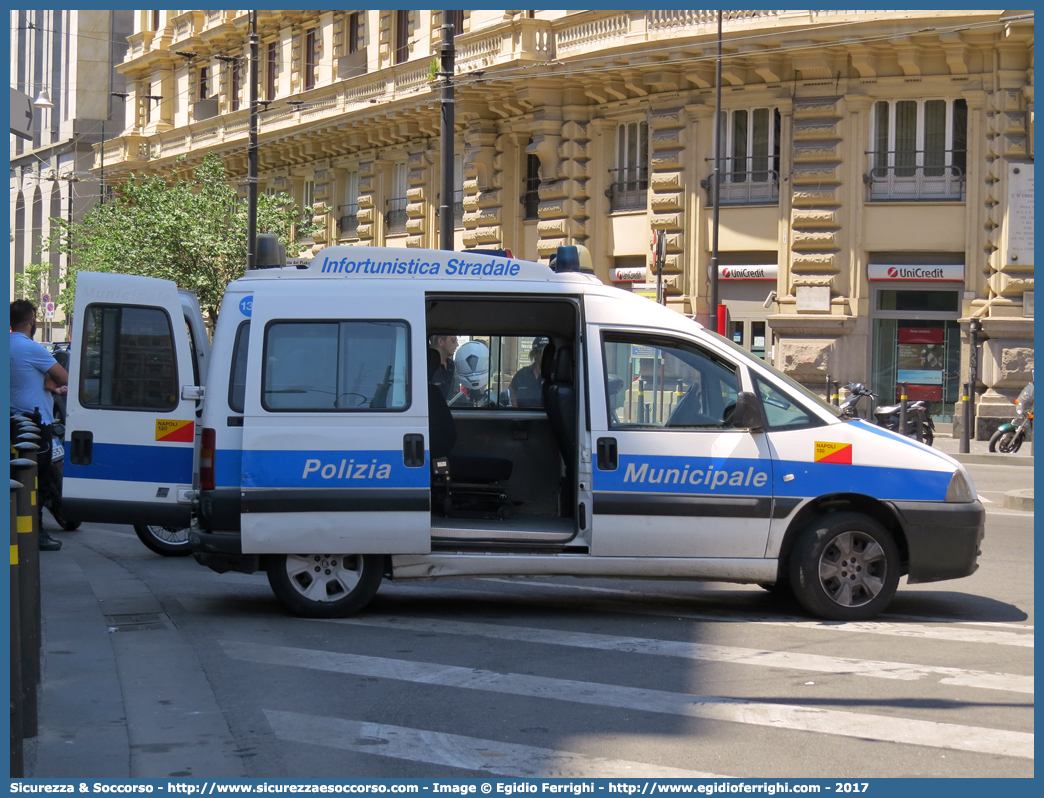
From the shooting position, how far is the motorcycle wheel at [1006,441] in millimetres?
21469

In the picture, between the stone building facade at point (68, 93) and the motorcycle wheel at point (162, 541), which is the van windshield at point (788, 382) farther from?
the stone building facade at point (68, 93)

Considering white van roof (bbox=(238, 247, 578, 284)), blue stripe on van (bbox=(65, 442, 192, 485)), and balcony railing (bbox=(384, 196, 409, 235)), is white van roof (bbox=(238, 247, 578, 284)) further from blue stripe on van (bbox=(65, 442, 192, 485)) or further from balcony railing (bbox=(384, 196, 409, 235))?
balcony railing (bbox=(384, 196, 409, 235))

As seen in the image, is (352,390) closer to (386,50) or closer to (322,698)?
(322,698)

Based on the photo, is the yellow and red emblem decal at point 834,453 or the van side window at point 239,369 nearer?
the yellow and red emblem decal at point 834,453

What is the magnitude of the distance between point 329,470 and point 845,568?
3229mm

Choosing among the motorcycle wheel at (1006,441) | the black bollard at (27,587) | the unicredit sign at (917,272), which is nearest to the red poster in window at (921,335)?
the unicredit sign at (917,272)

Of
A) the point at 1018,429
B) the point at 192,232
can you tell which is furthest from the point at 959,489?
the point at 192,232

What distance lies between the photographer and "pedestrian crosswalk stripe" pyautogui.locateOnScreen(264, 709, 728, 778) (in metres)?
4.91

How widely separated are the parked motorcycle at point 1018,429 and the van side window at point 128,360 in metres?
16.1

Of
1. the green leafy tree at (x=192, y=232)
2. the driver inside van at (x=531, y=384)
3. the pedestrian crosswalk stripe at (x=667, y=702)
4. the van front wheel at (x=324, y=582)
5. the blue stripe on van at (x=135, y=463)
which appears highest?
the green leafy tree at (x=192, y=232)

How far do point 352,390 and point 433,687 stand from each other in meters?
2.28

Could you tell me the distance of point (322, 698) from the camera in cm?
601

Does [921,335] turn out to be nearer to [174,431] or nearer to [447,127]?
[447,127]

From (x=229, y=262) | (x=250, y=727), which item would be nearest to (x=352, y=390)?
(x=250, y=727)
